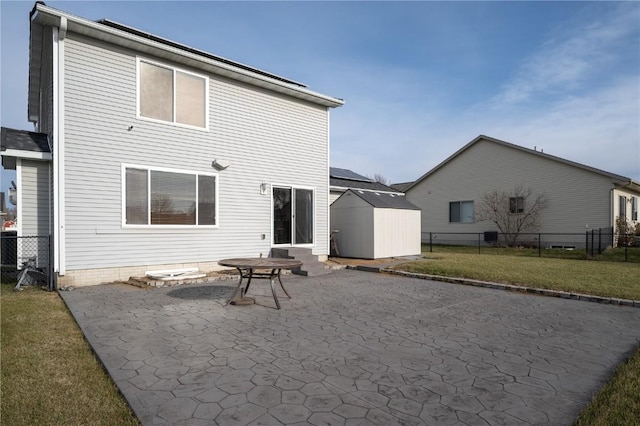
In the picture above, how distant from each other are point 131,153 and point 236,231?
133 inches

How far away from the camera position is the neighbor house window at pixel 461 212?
73.5ft

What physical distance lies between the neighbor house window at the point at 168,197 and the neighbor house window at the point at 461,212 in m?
17.1

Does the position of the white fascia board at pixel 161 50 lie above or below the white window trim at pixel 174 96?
above

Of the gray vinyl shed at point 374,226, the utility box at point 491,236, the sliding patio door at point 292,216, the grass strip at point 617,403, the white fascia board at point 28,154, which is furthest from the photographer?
the utility box at point 491,236

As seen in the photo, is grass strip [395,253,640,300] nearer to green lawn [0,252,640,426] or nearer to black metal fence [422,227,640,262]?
green lawn [0,252,640,426]

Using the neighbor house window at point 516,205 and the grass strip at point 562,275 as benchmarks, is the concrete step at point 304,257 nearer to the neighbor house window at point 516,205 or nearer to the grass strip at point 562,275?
the grass strip at point 562,275

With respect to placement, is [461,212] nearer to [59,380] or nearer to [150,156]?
[150,156]

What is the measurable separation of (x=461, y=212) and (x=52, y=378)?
22472 millimetres

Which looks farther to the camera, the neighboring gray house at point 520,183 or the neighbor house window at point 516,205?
the neighbor house window at point 516,205

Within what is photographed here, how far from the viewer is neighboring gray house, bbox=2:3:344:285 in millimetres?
8109

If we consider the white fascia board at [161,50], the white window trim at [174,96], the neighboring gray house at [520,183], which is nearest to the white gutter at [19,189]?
the white window trim at [174,96]

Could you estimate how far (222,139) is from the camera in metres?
10.4

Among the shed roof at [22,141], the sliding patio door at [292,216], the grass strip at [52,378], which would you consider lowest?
the grass strip at [52,378]

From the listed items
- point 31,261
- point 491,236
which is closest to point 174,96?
point 31,261
